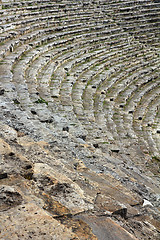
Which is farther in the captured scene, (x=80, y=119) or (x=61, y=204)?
(x=80, y=119)

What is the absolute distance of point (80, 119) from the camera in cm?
1064

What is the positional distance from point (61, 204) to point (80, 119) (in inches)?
268

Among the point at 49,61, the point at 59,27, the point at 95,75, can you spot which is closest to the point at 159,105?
the point at 95,75

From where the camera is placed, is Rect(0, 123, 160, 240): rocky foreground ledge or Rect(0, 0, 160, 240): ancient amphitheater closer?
Rect(0, 123, 160, 240): rocky foreground ledge

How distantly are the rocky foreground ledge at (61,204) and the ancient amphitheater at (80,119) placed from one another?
14mm

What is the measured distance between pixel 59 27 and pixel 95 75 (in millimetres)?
4223

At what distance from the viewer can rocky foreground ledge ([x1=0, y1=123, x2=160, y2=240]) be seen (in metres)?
3.21

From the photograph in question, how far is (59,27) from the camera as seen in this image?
18.2 meters

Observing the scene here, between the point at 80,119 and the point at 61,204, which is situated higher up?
the point at 61,204

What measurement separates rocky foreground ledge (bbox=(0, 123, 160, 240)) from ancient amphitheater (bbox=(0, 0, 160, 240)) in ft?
0.05

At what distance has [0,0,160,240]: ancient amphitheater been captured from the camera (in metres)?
3.74

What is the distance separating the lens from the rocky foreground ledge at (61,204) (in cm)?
321

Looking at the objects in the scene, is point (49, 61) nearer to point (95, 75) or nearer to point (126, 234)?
point (95, 75)

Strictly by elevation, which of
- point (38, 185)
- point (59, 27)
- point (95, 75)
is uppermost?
point (59, 27)
